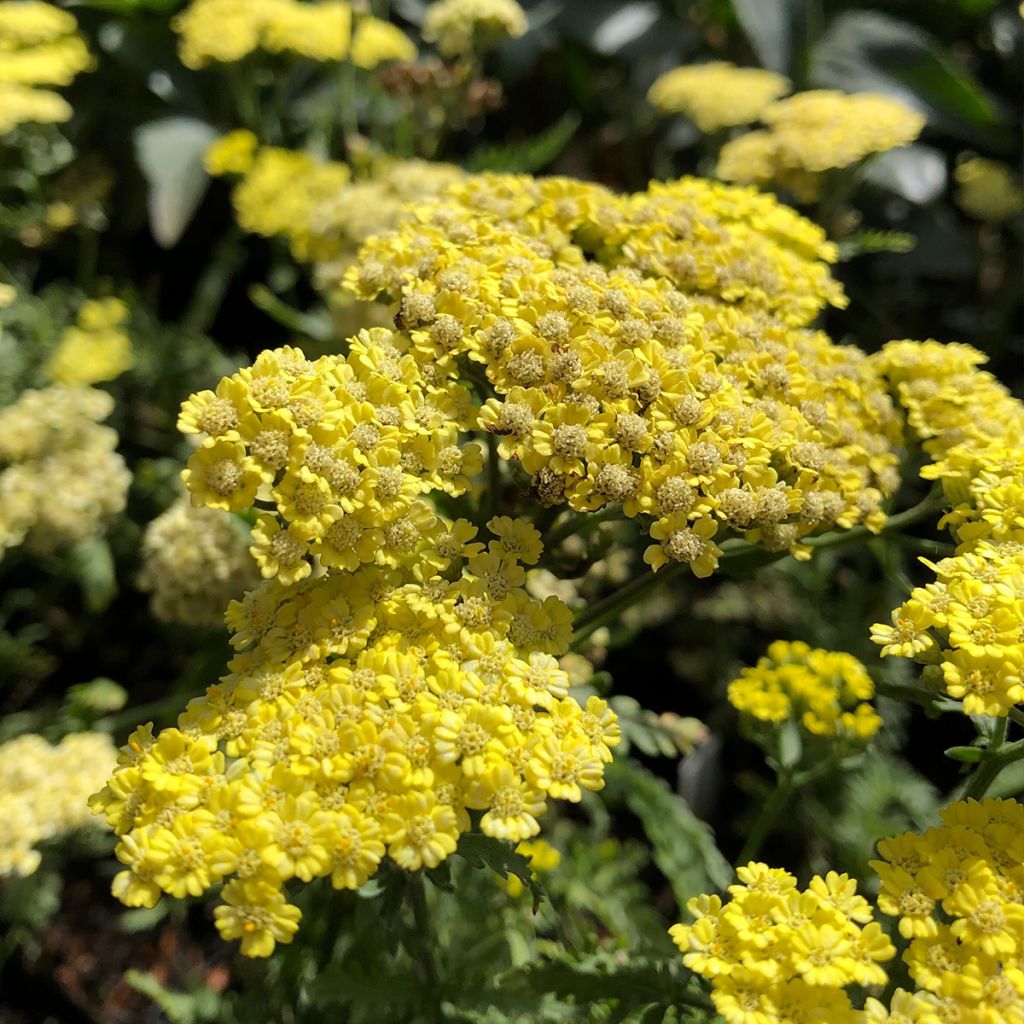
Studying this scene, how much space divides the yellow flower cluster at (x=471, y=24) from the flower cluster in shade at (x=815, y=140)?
0.61 metres

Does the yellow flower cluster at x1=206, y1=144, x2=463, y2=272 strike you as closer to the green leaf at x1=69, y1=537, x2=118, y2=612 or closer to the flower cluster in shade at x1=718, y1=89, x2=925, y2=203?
the flower cluster in shade at x1=718, y1=89, x2=925, y2=203

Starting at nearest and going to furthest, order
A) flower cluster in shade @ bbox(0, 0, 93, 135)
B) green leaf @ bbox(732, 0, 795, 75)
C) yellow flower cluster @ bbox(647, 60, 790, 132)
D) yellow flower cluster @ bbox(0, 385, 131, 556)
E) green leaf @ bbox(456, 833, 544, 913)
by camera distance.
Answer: green leaf @ bbox(456, 833, 544, 913), yellow flower cluster @ bbox(0, 385, 131, 556), flower cluster in shade @ bbox(0, 0, 93, 135), yellow flower cluster @ bbox(647, 60, 790, 132), green leaf @ bbox(732, 0, 795, 75)

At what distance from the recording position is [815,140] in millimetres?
1860

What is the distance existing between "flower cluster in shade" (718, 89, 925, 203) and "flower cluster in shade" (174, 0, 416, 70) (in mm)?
929

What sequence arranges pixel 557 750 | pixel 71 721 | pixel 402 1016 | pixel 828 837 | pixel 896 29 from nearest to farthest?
pixel 557 750, pixel 402 1016, pixel 71 721, pixel 828 837, pixel 896 29

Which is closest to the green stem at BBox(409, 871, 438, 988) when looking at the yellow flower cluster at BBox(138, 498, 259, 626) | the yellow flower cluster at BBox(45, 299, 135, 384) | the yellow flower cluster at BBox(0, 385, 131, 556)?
the yellow flower cluster at BBox(138, 498, 259, 626)

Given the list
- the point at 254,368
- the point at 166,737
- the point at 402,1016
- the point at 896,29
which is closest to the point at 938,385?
the point at 254,368

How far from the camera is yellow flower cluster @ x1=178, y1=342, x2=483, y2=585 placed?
1.00m

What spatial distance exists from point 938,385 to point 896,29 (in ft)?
7.11

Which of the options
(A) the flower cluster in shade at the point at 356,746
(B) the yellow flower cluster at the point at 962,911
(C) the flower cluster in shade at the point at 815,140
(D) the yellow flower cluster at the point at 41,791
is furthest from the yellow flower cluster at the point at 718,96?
(D) the yellow flower cluster at the point at 41,791

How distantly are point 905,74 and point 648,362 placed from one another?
2.31 metres

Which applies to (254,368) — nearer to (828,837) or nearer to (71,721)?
(71,721)

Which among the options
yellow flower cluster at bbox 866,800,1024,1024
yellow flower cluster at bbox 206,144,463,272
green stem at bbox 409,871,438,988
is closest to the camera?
yellow flower cluster at bbox 866,800,1024,1024

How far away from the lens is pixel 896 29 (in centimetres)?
292
